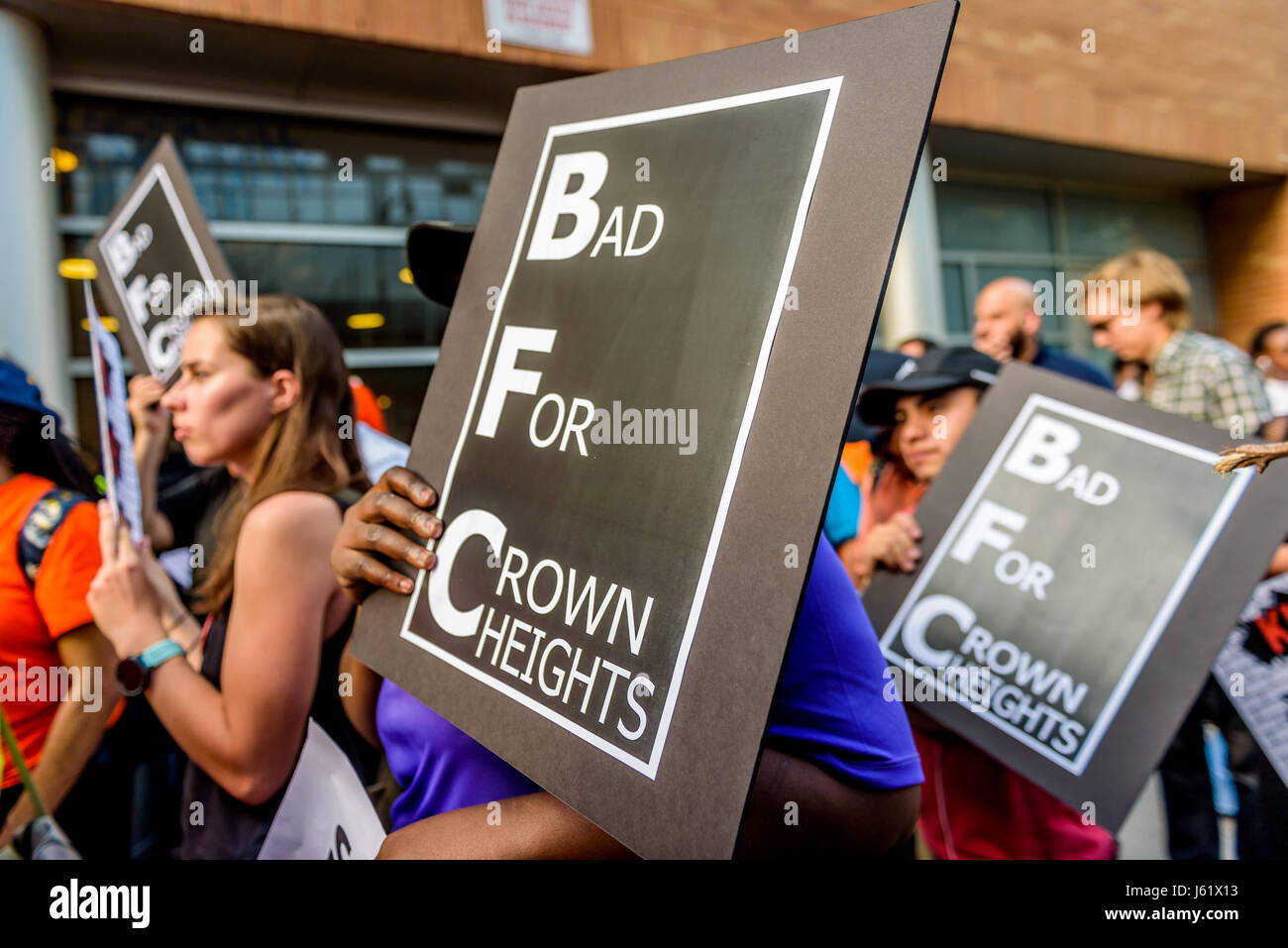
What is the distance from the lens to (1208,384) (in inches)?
115

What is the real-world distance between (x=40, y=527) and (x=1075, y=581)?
1.97 meters

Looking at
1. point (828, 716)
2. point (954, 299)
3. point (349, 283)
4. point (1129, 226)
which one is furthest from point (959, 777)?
point (1129, 226)

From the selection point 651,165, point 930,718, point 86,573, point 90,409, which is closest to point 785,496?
point 651,165

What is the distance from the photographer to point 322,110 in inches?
231

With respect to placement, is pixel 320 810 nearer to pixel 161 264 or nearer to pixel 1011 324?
pixel 161 264

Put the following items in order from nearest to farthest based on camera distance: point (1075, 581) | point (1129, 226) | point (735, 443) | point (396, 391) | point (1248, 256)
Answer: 1. point (735, 443)
2. point (1075, 581)
3. point (396, 391)
4. point (1129, 226)
5. point (1248, 256)

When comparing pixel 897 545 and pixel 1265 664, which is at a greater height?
pixel 897 545

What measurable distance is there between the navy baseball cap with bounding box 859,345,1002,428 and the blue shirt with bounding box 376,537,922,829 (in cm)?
122

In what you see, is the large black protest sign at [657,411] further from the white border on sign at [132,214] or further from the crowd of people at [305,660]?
the white border on sign at [132,214]

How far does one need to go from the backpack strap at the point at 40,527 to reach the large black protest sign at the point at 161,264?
1.35 ft

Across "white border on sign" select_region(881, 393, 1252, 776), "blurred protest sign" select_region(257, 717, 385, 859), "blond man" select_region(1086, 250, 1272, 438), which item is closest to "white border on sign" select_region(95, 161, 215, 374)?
"blurred protest sign" select_region(257, 717, 385, 859)

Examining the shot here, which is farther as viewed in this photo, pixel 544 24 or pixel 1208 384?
pixel 544 24

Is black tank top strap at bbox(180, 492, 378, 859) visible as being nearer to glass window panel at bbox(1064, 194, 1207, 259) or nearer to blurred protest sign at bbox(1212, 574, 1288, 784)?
blurred protest sign at bbox(1212, 574, 1288, 784)
